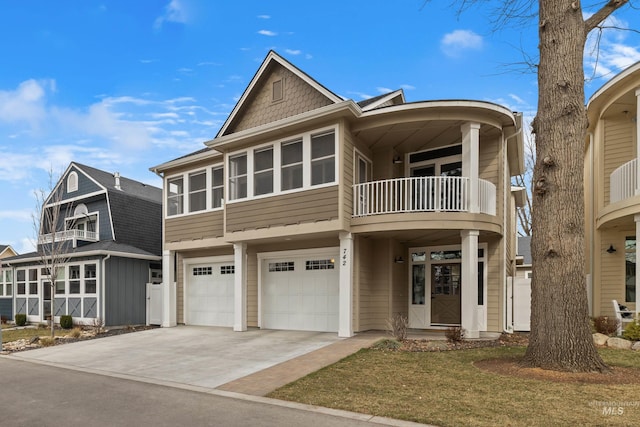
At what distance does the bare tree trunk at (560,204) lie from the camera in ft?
23.1

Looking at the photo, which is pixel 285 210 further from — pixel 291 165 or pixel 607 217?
pixel 607 217

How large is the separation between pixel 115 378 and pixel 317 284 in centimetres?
640

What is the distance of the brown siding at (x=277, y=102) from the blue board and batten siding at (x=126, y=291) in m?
7.97

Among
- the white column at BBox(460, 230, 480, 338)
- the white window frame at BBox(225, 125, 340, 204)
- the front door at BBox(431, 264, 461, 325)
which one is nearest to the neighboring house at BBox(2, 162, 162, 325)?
the white window frame at BBox(225, 125, 340, 204)

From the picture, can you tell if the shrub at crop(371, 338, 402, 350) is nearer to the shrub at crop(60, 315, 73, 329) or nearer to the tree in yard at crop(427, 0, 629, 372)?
the tree in yard at crop(427, 0, 629, 372)

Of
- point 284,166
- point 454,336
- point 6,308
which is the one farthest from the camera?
point 6,308

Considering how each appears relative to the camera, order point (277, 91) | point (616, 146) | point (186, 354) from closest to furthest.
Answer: point (186, 354) < point (616, 146) < point (277, 91)

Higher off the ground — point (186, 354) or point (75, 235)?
point (75, 235)

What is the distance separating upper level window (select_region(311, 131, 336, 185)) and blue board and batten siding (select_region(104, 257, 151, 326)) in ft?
34.4

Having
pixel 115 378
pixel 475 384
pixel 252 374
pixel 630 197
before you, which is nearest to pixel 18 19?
pixel 115 378

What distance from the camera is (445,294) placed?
12.9 metres

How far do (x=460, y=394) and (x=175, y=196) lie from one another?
1350 centimetres

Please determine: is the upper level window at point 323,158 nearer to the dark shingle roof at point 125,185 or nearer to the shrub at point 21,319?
the dark shingle roof at point 125,185

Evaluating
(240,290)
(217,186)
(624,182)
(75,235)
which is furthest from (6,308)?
(624,182)
